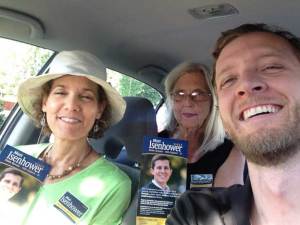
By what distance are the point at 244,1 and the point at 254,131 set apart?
0.73 meters

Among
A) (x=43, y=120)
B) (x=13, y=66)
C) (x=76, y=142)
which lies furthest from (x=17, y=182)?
(x=13, y=66)

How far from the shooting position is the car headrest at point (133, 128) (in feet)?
8.46

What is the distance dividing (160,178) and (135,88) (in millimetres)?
1111

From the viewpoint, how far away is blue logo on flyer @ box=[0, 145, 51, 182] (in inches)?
72.9

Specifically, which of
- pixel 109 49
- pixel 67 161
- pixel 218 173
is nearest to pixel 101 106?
pixel 67 161

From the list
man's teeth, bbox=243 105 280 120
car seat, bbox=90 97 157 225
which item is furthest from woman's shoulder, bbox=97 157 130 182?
A: man's teeth, bbox=243 105 280 120

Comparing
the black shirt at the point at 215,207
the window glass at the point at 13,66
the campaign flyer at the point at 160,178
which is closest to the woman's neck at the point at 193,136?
the campaign flyer at the point at 160,178

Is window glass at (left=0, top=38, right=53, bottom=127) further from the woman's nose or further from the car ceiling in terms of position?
the woman's nose

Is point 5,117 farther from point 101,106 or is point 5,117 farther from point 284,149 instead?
point 284,149

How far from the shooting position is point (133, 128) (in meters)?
2.60

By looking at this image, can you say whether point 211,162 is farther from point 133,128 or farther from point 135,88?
point 135,88

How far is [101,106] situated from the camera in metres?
2.19

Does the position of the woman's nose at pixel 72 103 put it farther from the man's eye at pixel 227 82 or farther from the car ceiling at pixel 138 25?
the man's eye at pixel 227 82

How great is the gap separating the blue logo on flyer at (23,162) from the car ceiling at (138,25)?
0.62 meters
